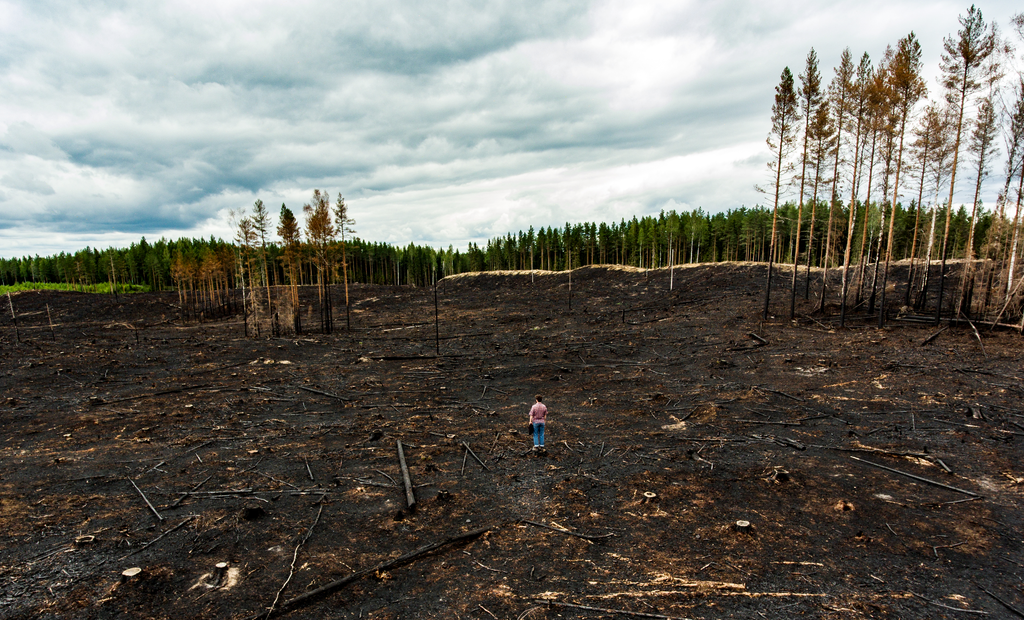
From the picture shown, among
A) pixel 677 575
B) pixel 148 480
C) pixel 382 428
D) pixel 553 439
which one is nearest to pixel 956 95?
pixel 553 439

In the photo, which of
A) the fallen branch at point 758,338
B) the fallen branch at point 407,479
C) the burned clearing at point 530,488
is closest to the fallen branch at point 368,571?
the burned clearing at point 530,488

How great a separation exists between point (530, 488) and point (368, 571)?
3.77 m

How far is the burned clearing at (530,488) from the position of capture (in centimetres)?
583

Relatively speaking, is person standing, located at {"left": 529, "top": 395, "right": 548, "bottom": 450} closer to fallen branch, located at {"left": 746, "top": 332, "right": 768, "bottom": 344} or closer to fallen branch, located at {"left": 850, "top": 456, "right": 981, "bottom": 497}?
fallen branch, located at {"left": 850, "top": 456, "right": 981, "bottom": 497}

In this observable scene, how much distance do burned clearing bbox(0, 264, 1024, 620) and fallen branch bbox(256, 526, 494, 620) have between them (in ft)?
0.16

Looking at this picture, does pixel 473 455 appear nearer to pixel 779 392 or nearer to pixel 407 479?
pixel 407 479

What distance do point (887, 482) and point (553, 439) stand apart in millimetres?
7502

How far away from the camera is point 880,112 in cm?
2489

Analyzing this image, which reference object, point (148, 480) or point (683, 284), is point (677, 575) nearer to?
point (148, 480)

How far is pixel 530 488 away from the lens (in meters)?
9.08

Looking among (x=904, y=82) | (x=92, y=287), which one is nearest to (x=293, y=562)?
(x=904, y=82)

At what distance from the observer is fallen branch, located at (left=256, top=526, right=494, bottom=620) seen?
5.58 metres

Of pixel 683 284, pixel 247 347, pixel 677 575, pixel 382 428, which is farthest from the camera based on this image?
pixel 683 284

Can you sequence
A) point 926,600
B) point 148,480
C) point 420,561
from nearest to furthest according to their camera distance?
1. point 926,600
2. point 420,561
3. point 148,480
